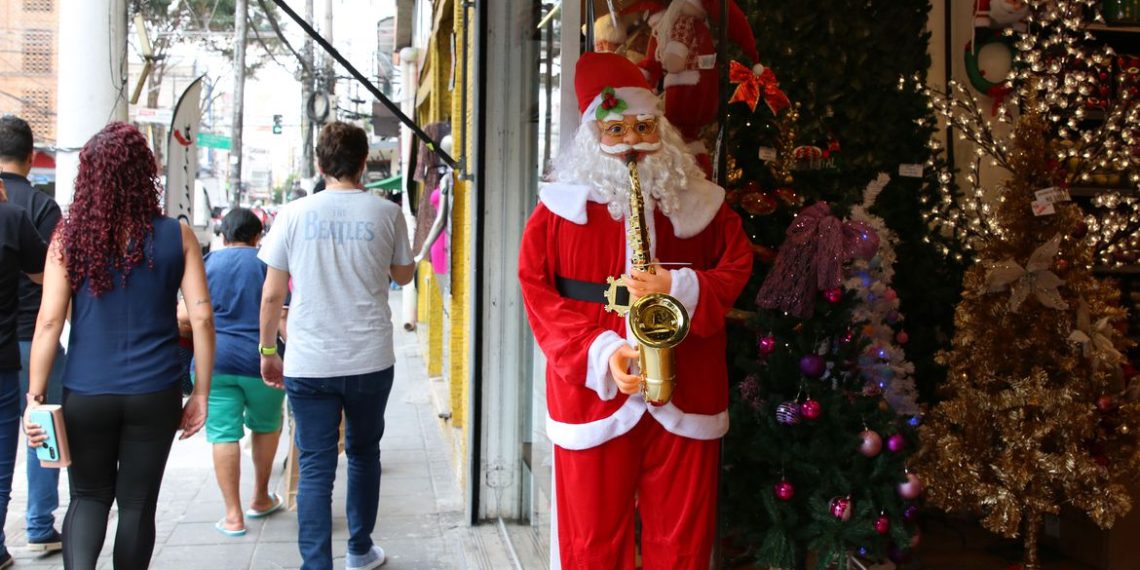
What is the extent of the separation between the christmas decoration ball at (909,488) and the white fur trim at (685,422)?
1056 mm

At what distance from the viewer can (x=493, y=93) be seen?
490 centimetres

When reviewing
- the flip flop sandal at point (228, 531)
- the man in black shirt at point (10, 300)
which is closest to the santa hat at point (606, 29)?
the man in black shirt at point (10, 300)

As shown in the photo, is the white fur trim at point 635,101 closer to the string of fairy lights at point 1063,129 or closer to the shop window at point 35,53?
the string of fairy lights at point 1063,129

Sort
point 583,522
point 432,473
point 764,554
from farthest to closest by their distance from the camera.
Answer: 1. point 432,473
2. point 764,554
3. point 583,522

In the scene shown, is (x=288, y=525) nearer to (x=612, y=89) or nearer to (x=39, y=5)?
(x=612, y=89)

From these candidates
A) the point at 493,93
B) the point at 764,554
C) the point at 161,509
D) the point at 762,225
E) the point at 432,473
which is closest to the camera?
the point at 764,554

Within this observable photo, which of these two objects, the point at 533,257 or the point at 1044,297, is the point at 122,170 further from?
the point at 1044,297

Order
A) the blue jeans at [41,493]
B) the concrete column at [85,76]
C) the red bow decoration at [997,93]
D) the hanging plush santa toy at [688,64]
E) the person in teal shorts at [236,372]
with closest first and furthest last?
the hanging plush santa toy at [688,64] < the blue jeans at [41,493] < the person in teal shorts at [236,372] < the red bow decoration at [997,93] < the concrete column at [85,76]

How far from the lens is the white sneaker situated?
4.31m

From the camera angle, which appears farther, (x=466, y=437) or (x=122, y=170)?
(x=466, y=437)

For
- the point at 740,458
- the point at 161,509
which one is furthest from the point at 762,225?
the point at 161,509

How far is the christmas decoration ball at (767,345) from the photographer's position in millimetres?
3523

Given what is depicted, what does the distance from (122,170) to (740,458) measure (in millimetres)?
2395

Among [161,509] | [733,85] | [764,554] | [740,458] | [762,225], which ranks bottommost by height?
[161,509]
